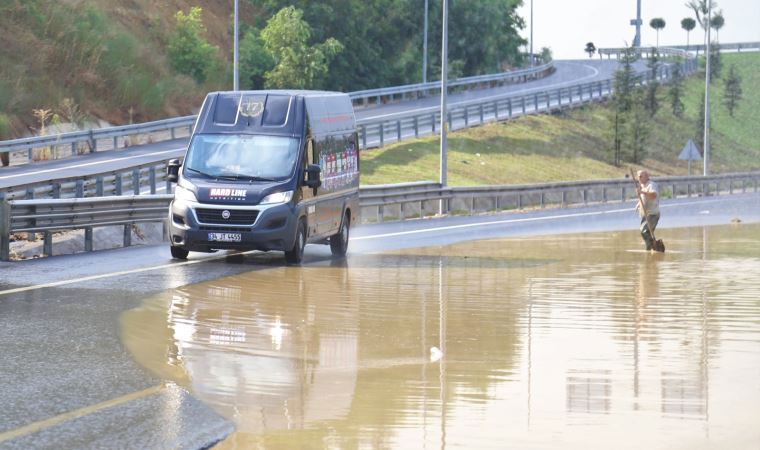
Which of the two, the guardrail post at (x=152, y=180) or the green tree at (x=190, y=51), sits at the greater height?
the green tree at (x=190, y=51)

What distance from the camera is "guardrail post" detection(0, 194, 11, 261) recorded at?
2189 centimetres

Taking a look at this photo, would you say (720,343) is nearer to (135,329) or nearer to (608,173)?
(135,329)

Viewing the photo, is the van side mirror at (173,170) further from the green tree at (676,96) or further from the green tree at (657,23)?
the green tree at (657,23)

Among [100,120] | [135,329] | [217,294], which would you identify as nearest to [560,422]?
[135,329]

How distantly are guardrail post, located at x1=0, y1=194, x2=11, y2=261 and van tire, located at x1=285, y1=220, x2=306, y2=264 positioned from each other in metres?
4.13

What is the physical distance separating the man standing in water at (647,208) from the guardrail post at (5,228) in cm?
1103

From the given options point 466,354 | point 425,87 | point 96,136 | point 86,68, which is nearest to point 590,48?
point 425,87

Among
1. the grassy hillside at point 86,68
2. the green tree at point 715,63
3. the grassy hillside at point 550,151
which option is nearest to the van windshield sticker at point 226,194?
the grassy hillside at point 550,151

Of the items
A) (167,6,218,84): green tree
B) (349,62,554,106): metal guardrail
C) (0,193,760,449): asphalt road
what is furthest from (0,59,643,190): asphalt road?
(0,193,760,449): asphalt road

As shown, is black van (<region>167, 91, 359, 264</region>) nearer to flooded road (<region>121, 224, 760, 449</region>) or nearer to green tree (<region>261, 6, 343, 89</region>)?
flooded road (<region>121, 224, 760, 449</region>)

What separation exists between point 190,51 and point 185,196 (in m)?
49.6

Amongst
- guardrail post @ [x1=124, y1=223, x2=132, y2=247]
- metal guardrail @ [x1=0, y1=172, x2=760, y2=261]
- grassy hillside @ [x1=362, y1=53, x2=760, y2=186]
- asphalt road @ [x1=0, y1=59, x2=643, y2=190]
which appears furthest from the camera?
grassy hillside @ [x1=362, y1=53, x2=760, y2=186]

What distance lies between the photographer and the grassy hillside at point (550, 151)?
56688 millimetres

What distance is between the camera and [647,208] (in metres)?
26.9
